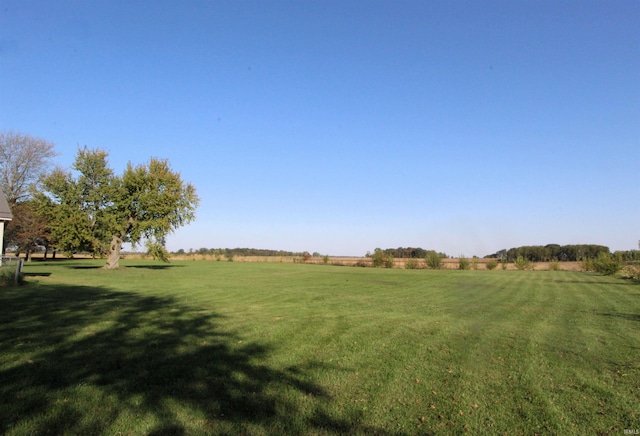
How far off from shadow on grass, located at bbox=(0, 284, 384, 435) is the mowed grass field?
2 cm

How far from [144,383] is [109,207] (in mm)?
30835

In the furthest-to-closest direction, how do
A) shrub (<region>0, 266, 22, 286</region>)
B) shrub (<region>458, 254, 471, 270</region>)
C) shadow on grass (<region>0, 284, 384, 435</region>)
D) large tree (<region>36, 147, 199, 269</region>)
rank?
shrub (<region>458, 254, 471, 270</region>)
large tree (<region>36, 147, 199, 269</region>)
shrub (<region>0, 266, 22, 286</region>)
shadow on grass (<region>0, 284, 384, 435</region>)

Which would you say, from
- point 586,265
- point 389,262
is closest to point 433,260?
point 389,262

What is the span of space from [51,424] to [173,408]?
1074 mm

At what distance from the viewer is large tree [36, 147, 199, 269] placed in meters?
30.2

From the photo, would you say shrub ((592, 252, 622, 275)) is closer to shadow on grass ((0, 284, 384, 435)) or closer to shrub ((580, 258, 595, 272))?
shrub ((580, 258, 595, 272))

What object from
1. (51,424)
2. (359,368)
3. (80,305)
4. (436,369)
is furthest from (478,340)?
(80,305)

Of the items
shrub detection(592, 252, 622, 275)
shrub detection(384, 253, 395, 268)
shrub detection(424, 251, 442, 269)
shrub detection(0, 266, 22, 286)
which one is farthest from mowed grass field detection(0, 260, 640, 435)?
shrub detection(384, 253, 395, 268)

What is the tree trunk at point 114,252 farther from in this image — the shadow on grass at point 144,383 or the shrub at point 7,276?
the shadow on grass at point 144,383

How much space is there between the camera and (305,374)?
531 cm

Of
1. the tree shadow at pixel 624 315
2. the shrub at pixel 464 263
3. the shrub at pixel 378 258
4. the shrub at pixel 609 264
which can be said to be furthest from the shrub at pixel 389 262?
the tree shadow at pixel 624 315

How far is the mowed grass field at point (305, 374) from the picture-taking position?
3873 mm

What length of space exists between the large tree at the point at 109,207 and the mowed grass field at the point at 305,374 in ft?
74.1

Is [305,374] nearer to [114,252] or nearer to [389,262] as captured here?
[114,252]
